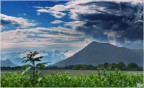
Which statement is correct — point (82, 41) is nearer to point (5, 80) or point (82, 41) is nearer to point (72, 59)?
point (72, 59)

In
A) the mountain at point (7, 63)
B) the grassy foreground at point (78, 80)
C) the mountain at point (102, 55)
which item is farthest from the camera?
the mountain at point (102, 55)

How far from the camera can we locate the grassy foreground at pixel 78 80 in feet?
22.1

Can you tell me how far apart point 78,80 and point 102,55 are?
47.9 inches

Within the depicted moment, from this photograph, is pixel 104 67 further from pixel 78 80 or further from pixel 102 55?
pixel 78 80

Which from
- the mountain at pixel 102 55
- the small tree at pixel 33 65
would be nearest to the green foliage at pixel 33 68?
the small tree at pixel 33 65

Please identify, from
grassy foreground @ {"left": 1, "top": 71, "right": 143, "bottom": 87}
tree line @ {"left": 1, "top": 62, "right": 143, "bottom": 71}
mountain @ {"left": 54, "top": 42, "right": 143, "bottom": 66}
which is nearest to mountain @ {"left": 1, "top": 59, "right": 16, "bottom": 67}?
tree line @ {"left": 1, "top": 62, "right": 143, "bottom": 71}

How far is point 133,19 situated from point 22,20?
8.53 feet

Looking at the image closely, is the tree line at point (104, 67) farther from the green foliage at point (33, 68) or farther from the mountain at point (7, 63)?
the green foliage at point (33, 68)

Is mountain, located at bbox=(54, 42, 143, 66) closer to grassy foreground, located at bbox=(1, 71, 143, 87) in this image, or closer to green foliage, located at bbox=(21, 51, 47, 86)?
grassy foreground, located at bbox=(1, 71, 143, 87)

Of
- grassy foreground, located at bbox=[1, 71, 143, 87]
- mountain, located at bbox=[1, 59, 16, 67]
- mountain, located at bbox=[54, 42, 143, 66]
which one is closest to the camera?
grassy foreground, located at bbox=[1, 71, 143, 87]

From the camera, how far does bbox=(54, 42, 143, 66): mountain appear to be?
788 cm

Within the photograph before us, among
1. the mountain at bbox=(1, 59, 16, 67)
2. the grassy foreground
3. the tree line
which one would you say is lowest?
the grassy foreground

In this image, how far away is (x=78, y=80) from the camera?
22.9 ft

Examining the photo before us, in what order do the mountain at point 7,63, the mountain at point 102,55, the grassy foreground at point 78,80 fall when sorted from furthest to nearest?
the mountain at point 102,55
the mountain at point 7,63
the grassy foreground at point 78,80
